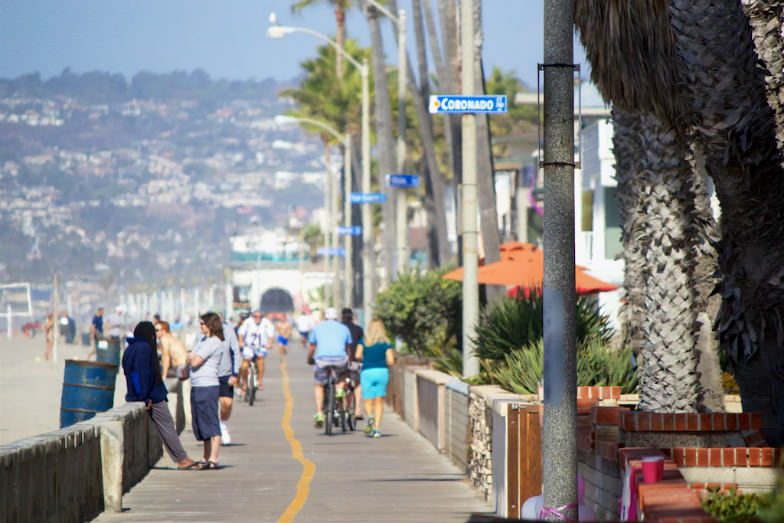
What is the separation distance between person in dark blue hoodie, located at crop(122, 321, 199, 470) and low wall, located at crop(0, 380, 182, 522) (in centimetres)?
17

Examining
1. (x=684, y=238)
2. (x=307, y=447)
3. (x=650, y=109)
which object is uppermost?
(x=650, y=109)

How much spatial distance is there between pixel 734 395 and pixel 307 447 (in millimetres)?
7117

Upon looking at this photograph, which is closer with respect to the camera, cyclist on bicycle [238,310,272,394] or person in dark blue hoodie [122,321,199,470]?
person in dark blue hoodie [122,321,199,470]

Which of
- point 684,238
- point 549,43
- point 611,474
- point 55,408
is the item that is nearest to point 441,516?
point 684,238

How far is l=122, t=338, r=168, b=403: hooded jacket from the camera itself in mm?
17203

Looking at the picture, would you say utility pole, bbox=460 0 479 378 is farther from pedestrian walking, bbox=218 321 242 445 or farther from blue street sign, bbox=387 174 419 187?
blue street sign, bbox=387 174 419 187

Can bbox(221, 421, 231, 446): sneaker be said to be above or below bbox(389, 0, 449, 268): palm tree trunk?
below

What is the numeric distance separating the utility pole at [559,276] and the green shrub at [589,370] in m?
6.55

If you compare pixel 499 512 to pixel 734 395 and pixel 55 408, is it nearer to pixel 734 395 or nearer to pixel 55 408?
pixel 734 395

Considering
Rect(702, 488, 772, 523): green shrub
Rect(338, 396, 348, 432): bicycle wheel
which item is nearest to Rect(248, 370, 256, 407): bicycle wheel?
Rect(338, 396, 348, 432): bicycle wheel

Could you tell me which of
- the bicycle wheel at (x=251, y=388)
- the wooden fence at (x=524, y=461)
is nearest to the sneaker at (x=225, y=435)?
the wooden fence at (x=524, y=461)

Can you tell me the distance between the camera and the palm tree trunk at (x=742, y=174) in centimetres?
1084

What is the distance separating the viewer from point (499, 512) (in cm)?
1430

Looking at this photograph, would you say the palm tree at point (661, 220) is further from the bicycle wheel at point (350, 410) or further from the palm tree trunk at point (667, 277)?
the bicycle wheel at point (350, 410)
